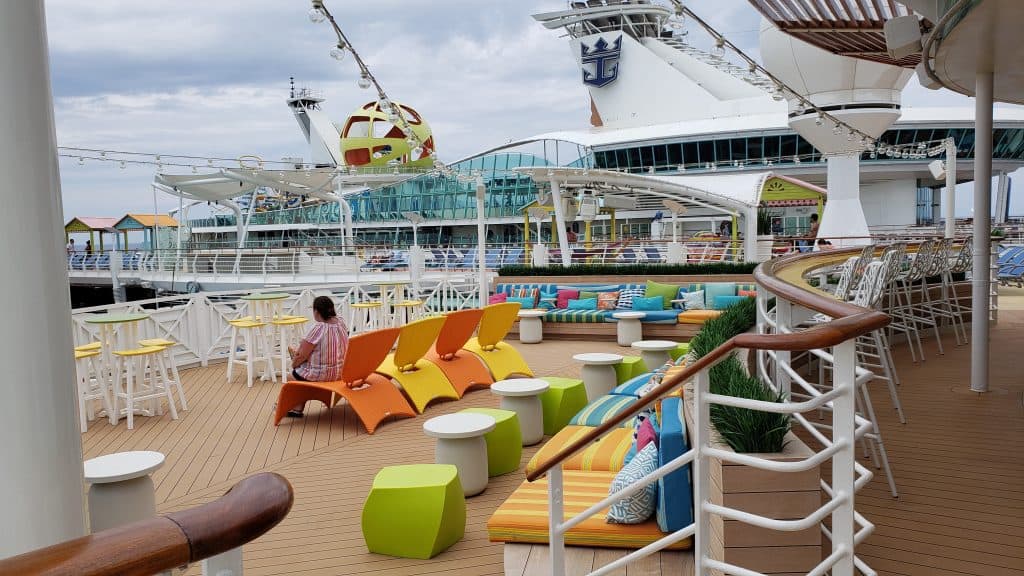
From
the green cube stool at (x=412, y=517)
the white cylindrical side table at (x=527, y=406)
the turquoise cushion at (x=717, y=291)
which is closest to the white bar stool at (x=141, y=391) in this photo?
the white cylindrical side table at (x=527, y=406)

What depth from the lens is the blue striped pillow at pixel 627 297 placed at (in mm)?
11906

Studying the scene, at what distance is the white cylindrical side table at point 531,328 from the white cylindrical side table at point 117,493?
766 cm

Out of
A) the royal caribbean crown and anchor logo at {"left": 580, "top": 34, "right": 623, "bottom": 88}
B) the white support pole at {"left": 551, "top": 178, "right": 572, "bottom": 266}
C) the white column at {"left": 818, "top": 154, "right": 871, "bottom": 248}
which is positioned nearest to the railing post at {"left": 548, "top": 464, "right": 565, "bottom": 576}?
the white support pole at {"left": 551, "top": 178, "right": 572, "bottom": 266}

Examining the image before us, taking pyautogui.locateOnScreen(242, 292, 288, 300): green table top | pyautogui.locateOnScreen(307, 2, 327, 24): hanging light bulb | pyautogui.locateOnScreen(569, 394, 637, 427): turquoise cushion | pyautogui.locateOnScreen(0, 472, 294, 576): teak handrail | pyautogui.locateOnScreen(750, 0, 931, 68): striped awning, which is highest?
pyautogui.locateOnScreen(307, 2, 327, 24): hanging light bulb

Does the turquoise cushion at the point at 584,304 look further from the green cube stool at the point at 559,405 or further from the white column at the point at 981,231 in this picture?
the white column at the point at 981,231

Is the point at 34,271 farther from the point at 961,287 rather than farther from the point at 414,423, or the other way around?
the point at 961,287

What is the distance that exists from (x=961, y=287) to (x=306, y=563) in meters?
9.62

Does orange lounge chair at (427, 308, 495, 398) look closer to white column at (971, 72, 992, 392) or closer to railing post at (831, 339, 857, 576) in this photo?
white column at (971, 72, 992, 392)

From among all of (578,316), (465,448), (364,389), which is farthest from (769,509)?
(578,316)

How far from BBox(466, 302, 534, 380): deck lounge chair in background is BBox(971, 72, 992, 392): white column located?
435 cm

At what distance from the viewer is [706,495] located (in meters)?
2.26

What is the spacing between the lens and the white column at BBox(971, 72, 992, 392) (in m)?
5.98

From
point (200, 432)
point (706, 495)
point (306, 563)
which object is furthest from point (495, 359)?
point (706, 495)

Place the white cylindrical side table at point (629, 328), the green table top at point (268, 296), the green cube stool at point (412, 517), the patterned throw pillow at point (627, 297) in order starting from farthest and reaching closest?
the patterned throw pillow at point (627, 297)
the white cylindrical side table at point (629, 328)
the green table top at point (268, 296)
the green cube stool at point (412, 517)
